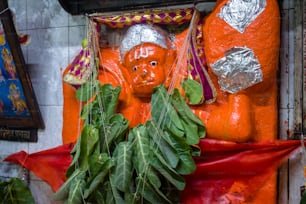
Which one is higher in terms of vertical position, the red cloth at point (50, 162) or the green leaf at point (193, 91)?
the green leaf at point (193, 91)

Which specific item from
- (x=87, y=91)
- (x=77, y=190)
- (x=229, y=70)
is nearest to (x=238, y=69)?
(x=229, y=70)

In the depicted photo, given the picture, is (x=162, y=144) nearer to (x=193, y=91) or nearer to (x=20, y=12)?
(x=193, y=91)

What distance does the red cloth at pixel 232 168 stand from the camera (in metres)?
1.07

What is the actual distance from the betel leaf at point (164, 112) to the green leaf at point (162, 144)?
0.02m

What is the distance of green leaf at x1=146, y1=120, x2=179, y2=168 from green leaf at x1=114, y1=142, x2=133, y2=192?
0.30 feet

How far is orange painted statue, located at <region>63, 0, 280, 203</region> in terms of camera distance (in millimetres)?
1047

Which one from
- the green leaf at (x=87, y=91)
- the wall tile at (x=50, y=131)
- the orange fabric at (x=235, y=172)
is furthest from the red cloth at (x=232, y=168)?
the wall tile at (x=50, y=131)

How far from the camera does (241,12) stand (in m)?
1.06

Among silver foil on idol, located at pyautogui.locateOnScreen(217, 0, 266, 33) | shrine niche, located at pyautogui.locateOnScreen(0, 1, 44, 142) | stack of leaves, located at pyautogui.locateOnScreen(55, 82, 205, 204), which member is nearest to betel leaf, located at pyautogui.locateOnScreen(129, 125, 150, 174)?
stack of leaves, located at pyautogui.locateOnScreen(55, 82, 205, 204)

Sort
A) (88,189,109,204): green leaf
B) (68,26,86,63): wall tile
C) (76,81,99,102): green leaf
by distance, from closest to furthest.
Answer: (88,189,109,204): green leaf
(76,81,99,102): green leaf
(68,26,86,63): wall tile

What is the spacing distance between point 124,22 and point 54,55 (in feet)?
1.26

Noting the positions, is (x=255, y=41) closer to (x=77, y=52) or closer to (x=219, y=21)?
(x=219, y=21)

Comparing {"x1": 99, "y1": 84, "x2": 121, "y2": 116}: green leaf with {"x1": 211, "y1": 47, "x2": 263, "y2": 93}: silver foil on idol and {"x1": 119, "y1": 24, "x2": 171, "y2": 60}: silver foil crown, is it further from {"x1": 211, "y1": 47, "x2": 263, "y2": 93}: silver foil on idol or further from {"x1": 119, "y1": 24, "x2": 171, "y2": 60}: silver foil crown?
{"x1": 211, "y1": 47, "x2": 263, "y2": 93}: silver foil on idol

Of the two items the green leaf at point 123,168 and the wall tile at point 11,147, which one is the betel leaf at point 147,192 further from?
the wall tile at point 11,147
